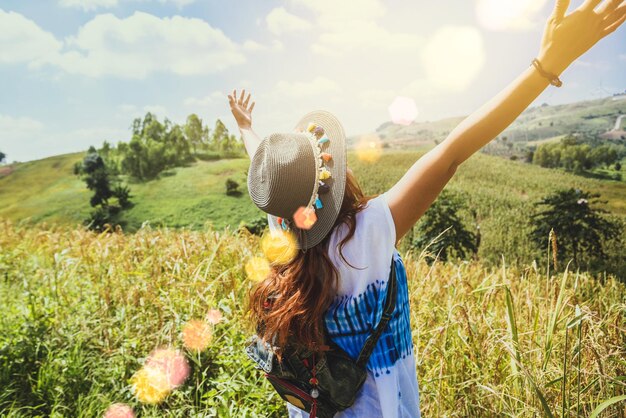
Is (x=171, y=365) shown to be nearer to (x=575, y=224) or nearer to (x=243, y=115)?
(x=243, y=115)

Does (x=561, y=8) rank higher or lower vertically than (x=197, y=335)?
higher

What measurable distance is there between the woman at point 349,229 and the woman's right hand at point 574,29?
0.01m

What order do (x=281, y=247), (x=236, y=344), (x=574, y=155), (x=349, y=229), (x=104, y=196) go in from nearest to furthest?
(x=349, y=229), (x=281, y=247), (x=236, y=344), (x=574, y=155), (x=104, y=196)

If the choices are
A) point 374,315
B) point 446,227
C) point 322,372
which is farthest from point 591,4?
point 446,227

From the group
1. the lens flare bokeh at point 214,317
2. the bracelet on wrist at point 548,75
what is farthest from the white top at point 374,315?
the lens flare bokeh at point 214,317

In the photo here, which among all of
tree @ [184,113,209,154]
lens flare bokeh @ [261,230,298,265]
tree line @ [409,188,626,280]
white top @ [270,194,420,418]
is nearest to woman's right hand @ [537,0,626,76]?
white top @ [270,194,420,418]

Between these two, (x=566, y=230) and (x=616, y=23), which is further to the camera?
(x=566, y=230)

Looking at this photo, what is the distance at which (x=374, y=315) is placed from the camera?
1114 millimetres

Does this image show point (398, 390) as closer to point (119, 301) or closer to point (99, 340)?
point (99, 340)

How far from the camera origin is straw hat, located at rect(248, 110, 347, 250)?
1079 millimetres

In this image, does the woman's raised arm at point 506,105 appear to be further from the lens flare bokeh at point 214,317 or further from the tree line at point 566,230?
the tree line at point 566,230

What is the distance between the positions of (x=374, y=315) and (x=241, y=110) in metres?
1.42

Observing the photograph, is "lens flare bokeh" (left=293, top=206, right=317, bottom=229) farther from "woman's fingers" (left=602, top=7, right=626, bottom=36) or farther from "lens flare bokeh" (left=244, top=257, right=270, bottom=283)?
"lens flare bokeh" (left=244, top=257, right=270, bottom=283)

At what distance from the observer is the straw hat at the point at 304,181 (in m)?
1.08
